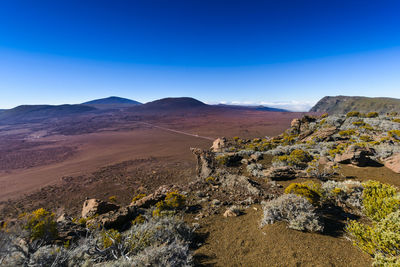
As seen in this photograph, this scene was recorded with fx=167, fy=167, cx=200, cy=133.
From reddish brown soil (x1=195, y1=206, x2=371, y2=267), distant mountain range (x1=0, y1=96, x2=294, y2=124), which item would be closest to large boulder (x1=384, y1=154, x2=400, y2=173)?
reddish brown soil (x1=195, y1=206, x2=371, y2=267)


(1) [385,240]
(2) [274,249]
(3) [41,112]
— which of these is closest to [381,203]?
(1) [385,240]

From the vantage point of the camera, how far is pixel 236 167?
9.79 meters

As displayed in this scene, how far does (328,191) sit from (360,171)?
3.48 m

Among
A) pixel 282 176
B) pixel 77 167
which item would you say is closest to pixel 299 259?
pixel 282 176

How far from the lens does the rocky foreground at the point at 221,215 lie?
2727mm

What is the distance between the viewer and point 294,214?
3.92 m

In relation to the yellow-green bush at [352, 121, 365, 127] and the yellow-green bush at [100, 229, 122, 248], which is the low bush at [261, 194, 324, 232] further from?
the yellow-green bush at [352, 121, 365, 127]

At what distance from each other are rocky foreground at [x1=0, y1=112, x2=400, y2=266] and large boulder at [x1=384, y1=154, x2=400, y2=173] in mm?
36

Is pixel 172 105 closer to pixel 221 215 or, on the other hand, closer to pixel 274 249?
pixel 221 215

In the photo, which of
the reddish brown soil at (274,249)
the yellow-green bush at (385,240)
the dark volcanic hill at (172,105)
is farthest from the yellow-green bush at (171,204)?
the dark volcanic hill at (172,105)

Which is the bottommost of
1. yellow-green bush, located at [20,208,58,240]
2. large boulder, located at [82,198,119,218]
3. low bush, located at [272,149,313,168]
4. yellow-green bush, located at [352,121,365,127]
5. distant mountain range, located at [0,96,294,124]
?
large boulder, located at [82,198,119,218]

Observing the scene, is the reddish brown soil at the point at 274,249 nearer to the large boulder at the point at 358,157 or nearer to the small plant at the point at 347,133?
the large boulder at the point at 358,157

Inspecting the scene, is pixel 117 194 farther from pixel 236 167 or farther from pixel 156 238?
Answer: pixel 156 238

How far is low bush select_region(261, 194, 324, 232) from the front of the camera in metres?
3.67
